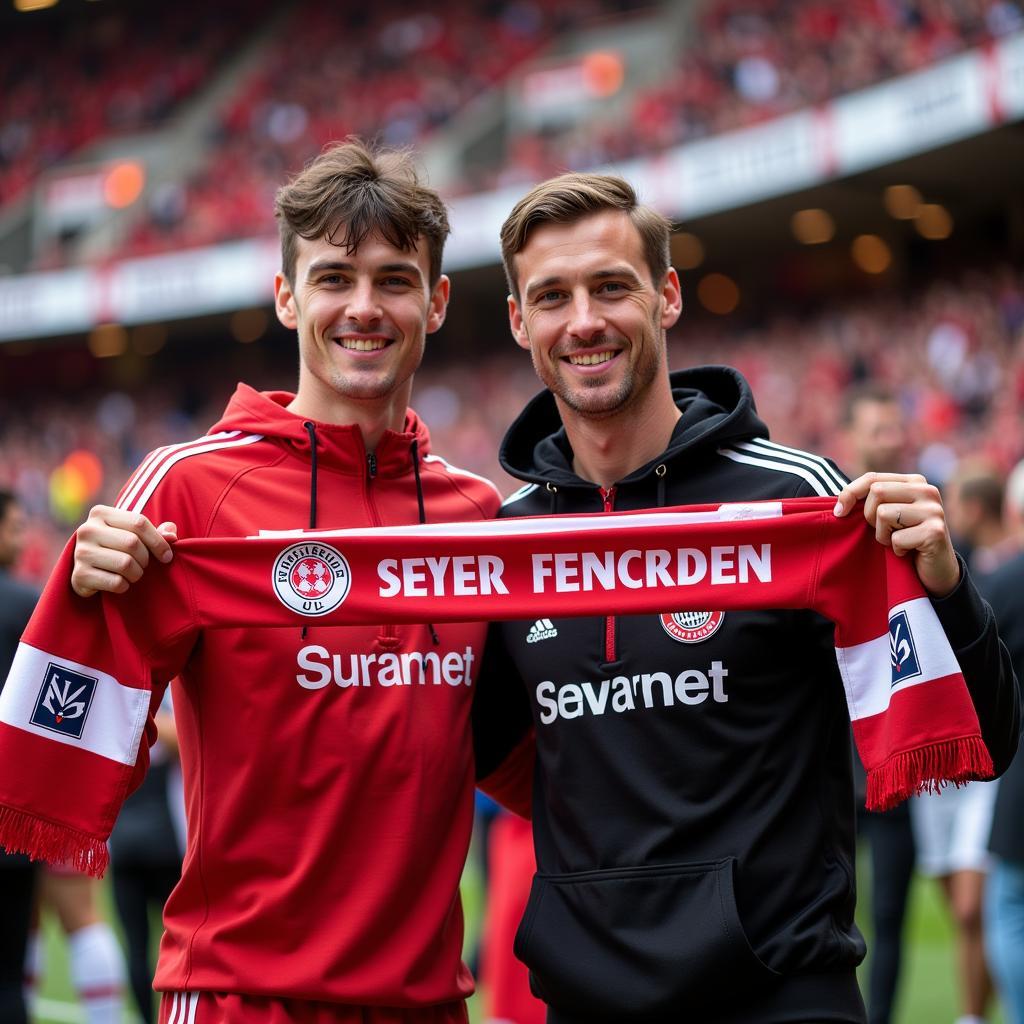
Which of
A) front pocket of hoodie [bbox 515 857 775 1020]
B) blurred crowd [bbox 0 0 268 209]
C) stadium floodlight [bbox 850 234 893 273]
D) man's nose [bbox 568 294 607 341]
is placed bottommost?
front pocket of hoodie [bbox 515 857 775 1020]

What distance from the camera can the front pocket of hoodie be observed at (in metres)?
2.60

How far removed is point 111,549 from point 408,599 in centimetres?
57

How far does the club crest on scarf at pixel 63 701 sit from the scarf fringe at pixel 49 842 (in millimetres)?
172

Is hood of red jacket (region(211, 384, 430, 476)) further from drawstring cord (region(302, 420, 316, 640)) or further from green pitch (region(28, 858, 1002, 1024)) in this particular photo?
green pitch (region(28, 858, 1002, 1024))

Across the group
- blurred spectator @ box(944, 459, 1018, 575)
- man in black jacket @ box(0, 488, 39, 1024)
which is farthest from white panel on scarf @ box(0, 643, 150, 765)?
blurred spectator @ box(944, 459, 1018, 575)

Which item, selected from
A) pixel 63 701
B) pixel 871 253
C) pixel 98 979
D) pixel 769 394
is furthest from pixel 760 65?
pixel 63 701

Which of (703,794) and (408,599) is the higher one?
(408,599)

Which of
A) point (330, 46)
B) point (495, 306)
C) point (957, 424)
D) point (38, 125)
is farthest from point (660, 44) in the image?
point (38, 125)

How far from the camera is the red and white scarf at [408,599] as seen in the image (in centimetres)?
273

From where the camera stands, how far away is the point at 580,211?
300 cm

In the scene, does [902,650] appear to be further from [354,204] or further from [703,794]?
[354,204]

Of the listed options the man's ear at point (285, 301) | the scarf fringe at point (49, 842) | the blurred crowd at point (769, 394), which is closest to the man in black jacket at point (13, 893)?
the scarf fringe at point (49, 842)

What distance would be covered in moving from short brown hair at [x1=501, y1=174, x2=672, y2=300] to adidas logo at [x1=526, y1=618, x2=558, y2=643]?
714mm

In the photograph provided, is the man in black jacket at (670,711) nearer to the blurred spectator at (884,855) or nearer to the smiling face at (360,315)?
the smiling face at (360,315)
